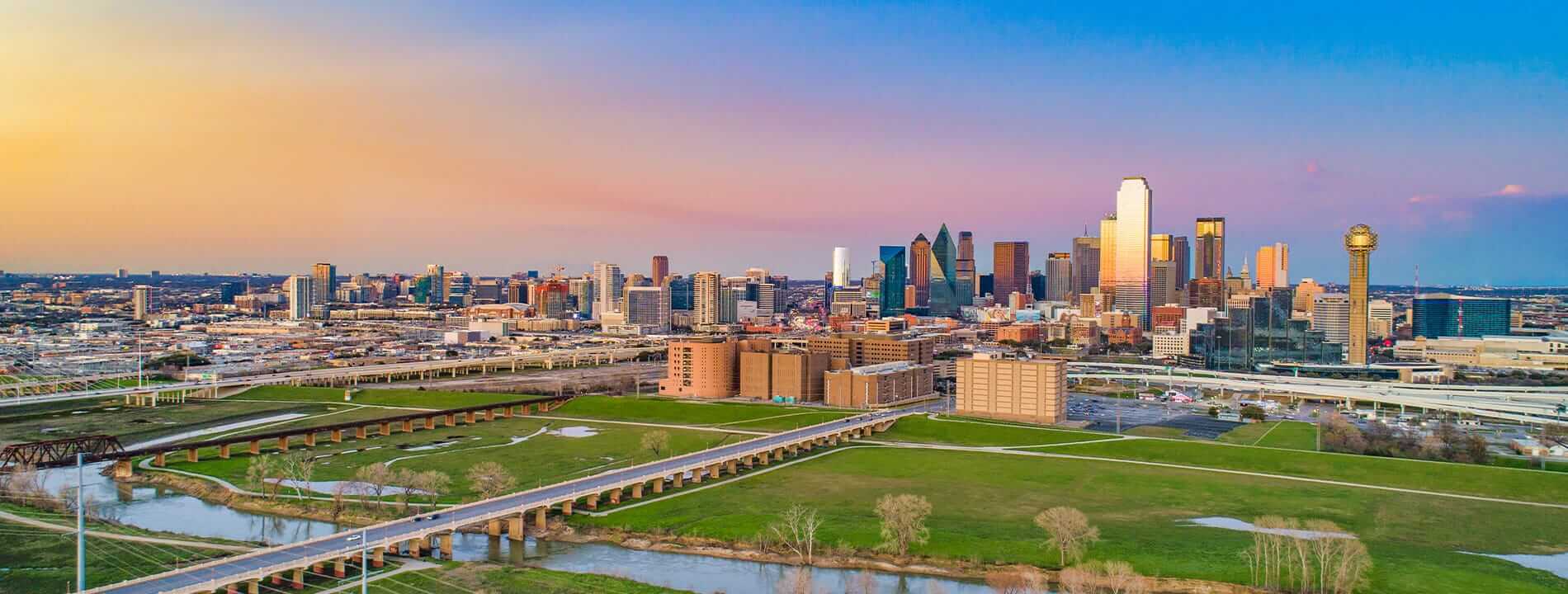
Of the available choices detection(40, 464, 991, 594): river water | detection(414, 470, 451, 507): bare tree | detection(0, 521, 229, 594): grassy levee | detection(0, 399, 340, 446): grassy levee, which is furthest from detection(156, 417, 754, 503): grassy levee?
detection(0, 399, 340, 446): grassy levee

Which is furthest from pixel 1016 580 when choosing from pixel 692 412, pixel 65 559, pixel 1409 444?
pixel 692 412

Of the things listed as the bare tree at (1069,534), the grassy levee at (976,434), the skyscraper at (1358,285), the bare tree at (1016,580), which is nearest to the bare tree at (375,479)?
the bare tree at (1016,580)

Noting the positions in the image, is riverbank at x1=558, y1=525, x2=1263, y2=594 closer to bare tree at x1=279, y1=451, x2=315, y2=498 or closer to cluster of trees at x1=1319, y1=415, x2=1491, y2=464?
bare tree at x1=279, y1=451, x2=315, y2=498

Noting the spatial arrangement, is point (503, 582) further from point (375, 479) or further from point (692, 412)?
point (692, 412)

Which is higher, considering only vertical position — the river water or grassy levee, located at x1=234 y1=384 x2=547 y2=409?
grassy levee, located at x1=234 y1=384 x2=547 y2=409

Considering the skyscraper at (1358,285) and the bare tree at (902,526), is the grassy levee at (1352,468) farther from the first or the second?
the skyscraper at (1358,285)

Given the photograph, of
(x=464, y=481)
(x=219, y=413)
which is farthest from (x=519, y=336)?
(x=464, y=481)
